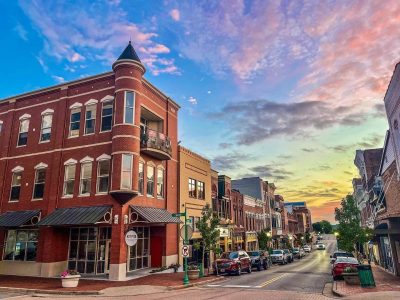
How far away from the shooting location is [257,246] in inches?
2141

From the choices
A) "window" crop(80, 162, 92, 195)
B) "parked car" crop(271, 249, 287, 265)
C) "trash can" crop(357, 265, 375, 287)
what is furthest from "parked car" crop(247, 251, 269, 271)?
"window" crop(80, 162, 92, 195)

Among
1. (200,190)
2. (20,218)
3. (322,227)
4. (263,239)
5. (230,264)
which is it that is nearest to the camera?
(20,218)

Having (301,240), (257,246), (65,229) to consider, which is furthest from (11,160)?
(301,240)

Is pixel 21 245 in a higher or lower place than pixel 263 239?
higher

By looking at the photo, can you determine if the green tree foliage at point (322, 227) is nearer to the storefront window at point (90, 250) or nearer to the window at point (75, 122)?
the storefront window at point (90, 250)

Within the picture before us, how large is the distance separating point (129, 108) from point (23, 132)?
10828 millimetres

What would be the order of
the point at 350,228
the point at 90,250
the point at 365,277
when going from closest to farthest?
the point at 365,277 → the point at 90,250 → the point at 350,228

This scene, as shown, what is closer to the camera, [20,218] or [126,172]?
[126,172]

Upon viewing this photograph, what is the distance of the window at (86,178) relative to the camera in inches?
911

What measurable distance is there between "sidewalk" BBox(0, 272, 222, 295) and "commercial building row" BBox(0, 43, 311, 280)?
122 centimetres

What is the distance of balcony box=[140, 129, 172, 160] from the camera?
2364 cm

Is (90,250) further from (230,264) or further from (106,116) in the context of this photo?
(230,264)

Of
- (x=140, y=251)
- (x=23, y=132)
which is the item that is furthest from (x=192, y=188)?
(x=23, y=132)

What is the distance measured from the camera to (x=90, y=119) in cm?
2456
